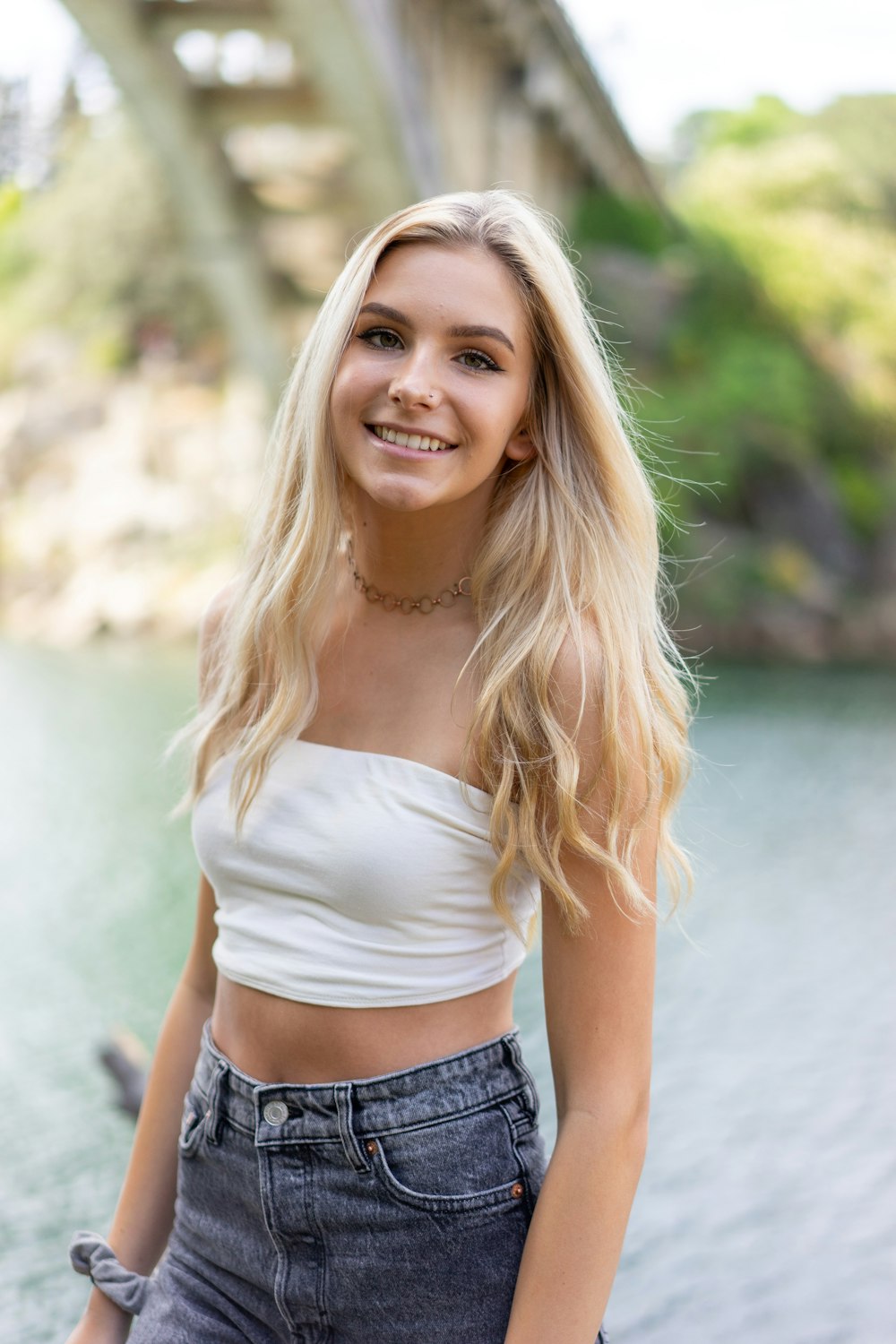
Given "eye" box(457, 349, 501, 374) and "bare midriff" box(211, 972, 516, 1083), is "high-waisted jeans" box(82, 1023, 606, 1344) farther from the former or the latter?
"eye" box(457, 349, 501, 374)

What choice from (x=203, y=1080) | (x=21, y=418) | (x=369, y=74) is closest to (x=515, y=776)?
(x=203, y=1080)

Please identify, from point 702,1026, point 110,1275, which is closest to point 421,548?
point 110,1275

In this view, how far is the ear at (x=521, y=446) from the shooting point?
1.37 m

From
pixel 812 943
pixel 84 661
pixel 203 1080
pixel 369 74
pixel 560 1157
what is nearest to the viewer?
pixel 560 1157

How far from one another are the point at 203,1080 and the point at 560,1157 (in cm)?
38

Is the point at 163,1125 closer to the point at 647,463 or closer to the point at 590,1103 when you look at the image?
the point at 590,1103

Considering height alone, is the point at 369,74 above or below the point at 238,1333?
above

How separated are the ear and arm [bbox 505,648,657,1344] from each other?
1.29 feet

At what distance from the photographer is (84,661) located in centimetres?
924

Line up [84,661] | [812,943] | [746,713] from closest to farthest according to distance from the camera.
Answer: [812,943] < [746,713] < [84,661]

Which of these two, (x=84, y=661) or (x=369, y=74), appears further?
(x=84, y=661)

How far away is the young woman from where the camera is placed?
1178mm

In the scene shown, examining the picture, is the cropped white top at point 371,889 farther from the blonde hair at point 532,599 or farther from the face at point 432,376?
the face at point 432,376

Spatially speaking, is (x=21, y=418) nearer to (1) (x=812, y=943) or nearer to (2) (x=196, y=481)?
(2) (x=196, y=481)
